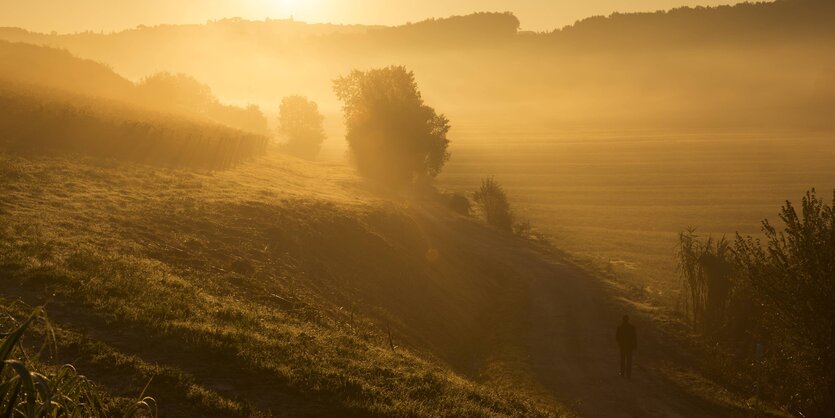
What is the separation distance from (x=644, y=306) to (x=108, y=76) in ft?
302

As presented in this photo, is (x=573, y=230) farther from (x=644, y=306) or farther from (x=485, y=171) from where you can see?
(x=485, y=171)

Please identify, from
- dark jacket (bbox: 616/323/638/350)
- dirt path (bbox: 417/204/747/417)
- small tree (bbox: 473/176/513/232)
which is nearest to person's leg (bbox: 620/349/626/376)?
dirt path (bbox: 417/204/747/417)

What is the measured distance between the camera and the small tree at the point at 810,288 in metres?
21.3

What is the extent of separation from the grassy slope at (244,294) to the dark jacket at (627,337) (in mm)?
4759

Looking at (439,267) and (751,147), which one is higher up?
(751,147)

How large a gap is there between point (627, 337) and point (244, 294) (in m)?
14.8

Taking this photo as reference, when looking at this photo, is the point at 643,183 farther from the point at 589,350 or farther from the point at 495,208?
the point at 589,350

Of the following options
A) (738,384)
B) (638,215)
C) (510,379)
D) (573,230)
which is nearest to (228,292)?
(510,379)

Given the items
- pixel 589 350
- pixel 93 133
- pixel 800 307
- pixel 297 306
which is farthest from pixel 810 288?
pixel 93 133

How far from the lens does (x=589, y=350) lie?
2997 cm

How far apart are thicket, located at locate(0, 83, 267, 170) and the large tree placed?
78.4 ft

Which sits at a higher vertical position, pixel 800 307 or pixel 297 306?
pixel 800 307

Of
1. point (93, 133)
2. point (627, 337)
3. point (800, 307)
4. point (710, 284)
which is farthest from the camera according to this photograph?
point (93, 133)

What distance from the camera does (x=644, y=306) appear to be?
3906 cm
